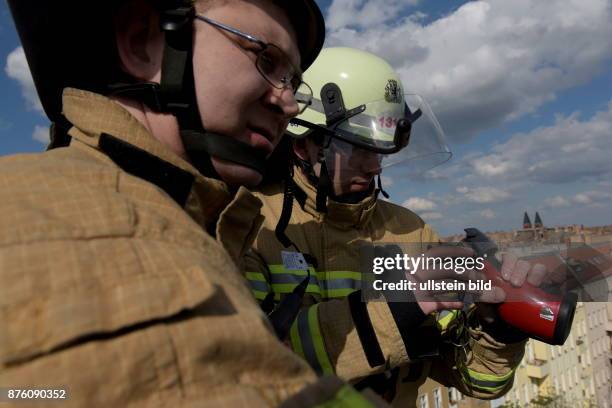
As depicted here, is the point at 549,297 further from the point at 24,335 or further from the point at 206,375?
Answer: the point at 24,335

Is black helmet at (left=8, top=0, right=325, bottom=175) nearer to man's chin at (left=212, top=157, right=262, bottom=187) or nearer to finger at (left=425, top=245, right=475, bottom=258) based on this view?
man's chin at (left=212, top=157, right=262, bottom=187)

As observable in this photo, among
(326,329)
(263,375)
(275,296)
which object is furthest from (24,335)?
(275,296)

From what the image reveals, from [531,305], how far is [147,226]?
6.66ft

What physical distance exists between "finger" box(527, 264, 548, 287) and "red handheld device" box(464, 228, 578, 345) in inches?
1.1

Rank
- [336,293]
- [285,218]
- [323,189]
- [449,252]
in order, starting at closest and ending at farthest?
[449,252] → [285,218] → [336,293] → [323,189]

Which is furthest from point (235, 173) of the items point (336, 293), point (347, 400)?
point (336, 293)

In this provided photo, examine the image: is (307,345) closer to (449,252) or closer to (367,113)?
(449,252)

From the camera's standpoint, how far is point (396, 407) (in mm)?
2400

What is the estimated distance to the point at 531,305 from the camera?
208 centimetres

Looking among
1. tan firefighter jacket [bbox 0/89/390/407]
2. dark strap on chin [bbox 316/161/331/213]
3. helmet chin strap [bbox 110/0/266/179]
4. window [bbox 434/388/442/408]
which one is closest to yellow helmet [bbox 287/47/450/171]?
dark strap on chin [bbox 316/161/331/213]

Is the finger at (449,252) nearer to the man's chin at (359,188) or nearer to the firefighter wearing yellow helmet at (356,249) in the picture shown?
the firefighter wearing yellow helmet at (356,249)

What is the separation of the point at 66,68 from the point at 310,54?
120cm

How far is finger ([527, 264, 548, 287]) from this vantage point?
82.3 inches

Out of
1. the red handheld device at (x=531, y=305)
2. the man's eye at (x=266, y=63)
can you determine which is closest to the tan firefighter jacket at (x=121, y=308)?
the man's eye at (x=266, y=63)
